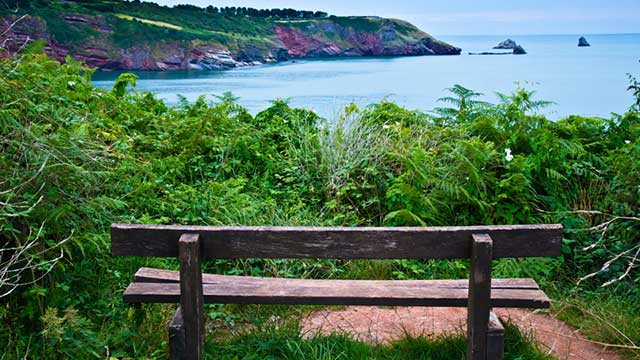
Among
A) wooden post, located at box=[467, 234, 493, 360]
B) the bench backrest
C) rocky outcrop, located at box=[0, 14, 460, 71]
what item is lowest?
wooden post, located at box=[467, 234, 493, 360]

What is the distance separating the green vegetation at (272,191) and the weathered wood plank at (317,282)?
9.2 inches

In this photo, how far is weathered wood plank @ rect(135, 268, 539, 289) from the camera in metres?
3.13

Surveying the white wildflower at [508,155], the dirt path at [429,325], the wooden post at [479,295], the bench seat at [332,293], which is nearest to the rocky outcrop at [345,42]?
the white wildflower at [508,155]

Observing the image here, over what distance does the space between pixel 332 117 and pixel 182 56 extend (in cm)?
414

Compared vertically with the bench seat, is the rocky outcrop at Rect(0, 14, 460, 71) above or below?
above

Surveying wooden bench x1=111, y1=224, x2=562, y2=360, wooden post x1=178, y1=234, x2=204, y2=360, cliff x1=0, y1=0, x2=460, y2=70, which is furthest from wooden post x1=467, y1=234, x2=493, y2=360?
cliff x1=0, y1=0, x2=460, y2=70

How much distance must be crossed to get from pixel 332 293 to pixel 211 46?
769 cm

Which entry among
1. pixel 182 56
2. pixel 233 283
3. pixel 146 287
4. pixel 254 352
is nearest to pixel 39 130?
pixel 146 287

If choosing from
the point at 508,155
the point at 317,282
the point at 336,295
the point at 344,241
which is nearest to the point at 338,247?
the point at 344,241

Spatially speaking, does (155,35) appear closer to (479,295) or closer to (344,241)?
(344,241)

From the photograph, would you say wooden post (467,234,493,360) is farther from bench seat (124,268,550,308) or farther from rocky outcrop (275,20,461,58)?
rocky outcrop (275,20,461,58)

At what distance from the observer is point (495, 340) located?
8.46 feet

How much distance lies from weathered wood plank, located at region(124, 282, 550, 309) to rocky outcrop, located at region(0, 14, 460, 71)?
5.63ft

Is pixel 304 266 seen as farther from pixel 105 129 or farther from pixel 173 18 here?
pixel 173 18
